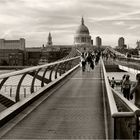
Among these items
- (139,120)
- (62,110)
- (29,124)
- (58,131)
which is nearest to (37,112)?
(62,110)

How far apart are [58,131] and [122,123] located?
8.36 feet

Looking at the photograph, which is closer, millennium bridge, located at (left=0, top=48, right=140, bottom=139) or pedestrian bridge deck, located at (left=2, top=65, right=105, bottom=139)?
millennium bridge, located at (left=0, top=48, right=140, bottom=139)

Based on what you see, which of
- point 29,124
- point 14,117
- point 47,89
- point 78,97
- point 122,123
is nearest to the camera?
point 122,123

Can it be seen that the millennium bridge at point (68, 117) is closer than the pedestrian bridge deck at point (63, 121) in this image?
Yes

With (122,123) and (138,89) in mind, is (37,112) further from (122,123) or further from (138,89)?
(122,123)

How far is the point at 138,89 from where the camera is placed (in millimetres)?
9562

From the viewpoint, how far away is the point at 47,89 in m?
14.2

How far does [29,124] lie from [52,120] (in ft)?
1.97

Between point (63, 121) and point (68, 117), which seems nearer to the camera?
point (63, 121)

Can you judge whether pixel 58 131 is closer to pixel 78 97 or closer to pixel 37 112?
pixel 37 112

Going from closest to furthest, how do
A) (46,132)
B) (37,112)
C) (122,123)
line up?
(122,123) → (46,132) → (37,112)

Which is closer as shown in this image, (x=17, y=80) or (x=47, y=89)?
(x=17, y=80)

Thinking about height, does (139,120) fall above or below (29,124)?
above

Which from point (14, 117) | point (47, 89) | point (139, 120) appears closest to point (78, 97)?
point (47, 89)
